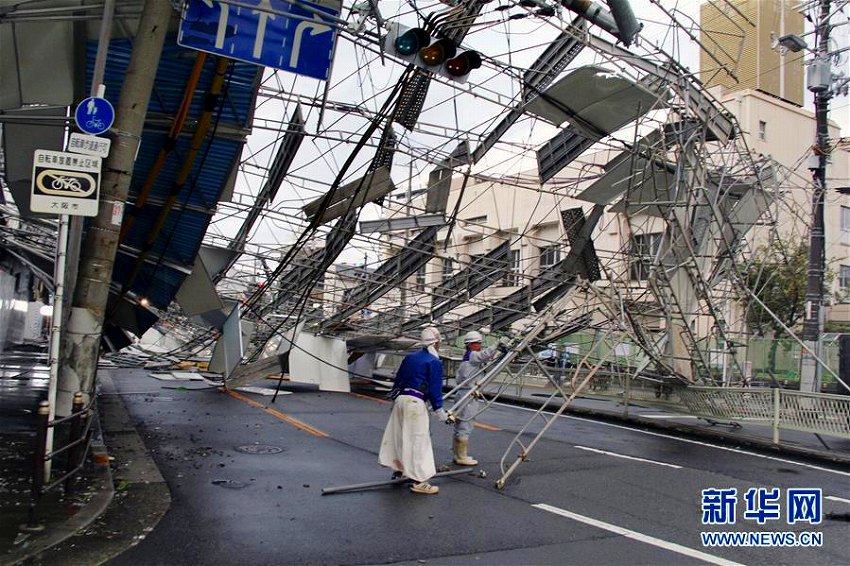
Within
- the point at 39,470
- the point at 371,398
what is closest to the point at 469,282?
the point at 371,398

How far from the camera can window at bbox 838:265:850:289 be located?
32.0 metres

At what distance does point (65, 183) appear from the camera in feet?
21.7

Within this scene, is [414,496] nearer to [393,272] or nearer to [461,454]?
[461,454]

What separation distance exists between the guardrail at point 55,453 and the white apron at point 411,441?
3.29 meters

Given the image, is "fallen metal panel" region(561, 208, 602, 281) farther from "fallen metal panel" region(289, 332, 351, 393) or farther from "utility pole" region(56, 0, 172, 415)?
"utility pole" region(56, 0, 172, 415)

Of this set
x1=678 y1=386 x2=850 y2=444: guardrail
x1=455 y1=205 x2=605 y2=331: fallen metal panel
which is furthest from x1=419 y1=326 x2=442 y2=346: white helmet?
x1=455 y1=205 x2=605 y2=331: fallen metal panel

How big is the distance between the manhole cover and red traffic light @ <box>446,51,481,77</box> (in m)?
6.02

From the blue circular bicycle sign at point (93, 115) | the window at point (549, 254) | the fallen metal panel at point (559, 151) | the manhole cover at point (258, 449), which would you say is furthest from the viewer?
the window at point (549, 254)

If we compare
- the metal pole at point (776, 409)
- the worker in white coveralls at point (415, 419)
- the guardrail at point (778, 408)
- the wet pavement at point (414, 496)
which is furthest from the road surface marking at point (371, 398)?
the worker in white coveralls at point (415, 419)

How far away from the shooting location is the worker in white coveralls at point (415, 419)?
25.7 feet

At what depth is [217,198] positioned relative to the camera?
13.1m

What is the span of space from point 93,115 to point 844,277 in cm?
3448

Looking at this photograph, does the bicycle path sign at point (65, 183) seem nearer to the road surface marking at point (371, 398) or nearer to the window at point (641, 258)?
the window at point (641, 258)

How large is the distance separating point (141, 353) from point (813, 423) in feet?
89.1
